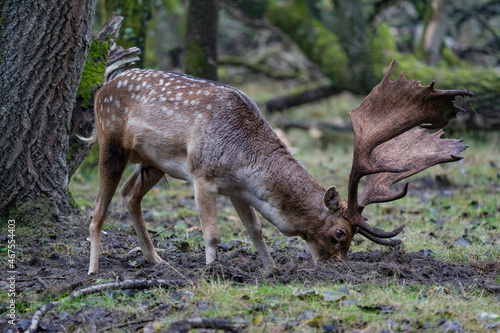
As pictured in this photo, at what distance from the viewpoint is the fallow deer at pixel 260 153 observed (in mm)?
5191

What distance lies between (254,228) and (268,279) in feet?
3.00

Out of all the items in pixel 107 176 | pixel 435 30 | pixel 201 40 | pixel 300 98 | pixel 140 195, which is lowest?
pixel 140 195

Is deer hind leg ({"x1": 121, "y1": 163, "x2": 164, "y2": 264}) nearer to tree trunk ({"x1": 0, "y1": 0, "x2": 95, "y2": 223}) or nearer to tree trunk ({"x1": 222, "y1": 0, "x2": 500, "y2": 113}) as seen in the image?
tree trunk ({"x1": 0, "y1": 0, "x2": 95, "y2": 223})

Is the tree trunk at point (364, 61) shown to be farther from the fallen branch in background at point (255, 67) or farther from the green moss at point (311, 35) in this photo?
the fallen branch in background at point (255, 67)

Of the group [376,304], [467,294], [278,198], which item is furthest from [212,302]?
[467,294]

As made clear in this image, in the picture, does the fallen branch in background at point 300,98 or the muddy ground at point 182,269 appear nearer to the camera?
the muddy ground at point 182,269

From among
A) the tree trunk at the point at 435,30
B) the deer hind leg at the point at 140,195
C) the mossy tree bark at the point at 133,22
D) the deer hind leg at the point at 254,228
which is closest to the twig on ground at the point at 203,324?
the deer hind leg at the point at 254,228

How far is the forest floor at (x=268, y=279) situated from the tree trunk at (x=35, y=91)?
1.18 ft

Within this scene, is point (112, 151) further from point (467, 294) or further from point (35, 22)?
point (467, 294)

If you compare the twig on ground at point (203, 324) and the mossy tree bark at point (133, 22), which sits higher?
the mossy tree bark at point (133, 22)

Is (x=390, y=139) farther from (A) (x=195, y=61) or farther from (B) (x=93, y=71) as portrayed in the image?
(A) (x=195, y=61)

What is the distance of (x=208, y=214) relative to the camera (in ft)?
17.7

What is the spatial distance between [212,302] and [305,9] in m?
11.7

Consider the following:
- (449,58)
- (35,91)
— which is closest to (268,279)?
(35,91)
